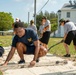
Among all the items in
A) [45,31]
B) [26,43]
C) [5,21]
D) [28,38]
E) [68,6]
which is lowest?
[5,21]

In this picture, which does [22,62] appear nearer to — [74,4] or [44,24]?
[44,24]

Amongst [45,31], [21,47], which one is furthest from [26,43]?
[45,31]

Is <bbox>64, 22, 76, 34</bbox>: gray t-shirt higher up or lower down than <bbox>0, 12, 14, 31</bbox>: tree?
higher up

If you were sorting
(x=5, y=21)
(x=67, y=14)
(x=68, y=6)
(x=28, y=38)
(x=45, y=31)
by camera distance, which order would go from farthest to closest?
(x=5, y=21) < (x=68, y=6) < (x=67, y=14) < (x=45, y=31) < (x=28, y=38)

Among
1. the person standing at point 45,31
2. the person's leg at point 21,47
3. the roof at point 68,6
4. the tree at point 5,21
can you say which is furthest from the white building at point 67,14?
the person's leg at point 21,47

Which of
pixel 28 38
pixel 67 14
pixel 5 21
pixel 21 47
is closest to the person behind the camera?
pixel 28 38

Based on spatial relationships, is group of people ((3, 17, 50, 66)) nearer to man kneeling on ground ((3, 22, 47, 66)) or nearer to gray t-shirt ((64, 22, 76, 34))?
man kneeling on ground ((3, 22, 47, 66))

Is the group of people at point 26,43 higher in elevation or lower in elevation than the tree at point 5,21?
higher

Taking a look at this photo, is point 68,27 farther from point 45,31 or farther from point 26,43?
point 26,43

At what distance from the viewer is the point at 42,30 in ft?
35.5

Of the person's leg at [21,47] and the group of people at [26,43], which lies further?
the person's leg at [21,47]

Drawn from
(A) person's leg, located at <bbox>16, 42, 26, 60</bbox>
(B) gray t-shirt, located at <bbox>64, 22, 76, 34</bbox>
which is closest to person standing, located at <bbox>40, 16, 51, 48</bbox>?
(B) gray t-shirt, located at <bbox>64, 22, 76, 34</bbox>

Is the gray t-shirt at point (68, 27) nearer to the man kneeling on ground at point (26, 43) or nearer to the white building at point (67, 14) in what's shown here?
the man kneeling on ground at point (26, 43)

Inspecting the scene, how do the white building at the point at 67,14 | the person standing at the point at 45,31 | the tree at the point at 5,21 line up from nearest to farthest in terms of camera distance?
the person standing at the point at 45,31, the white building at the point at 67,14, the tree at the point at 5,21
